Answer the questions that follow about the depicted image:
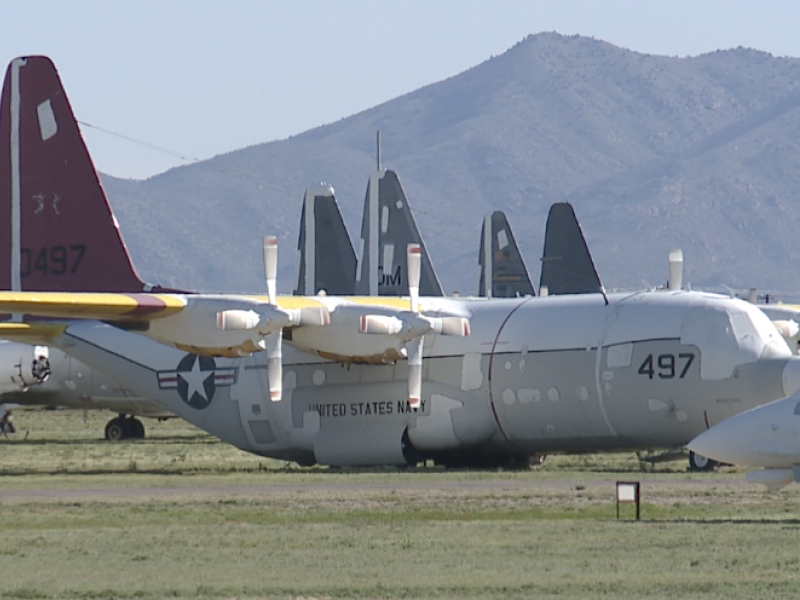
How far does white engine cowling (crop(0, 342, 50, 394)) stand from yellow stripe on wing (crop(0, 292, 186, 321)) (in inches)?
902

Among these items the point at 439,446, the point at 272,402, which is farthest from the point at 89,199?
the point at 439,446

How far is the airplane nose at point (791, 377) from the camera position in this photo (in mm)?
28234

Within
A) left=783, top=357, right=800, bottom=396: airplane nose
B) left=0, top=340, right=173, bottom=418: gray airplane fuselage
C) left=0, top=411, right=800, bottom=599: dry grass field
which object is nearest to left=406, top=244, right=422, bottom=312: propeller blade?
left=0, top=411, right=800, bottom=599: dry grass field

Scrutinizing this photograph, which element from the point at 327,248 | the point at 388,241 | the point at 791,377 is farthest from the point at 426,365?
the point at 327,248

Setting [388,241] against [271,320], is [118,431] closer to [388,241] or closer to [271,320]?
[388,241]

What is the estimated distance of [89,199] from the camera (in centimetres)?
3575

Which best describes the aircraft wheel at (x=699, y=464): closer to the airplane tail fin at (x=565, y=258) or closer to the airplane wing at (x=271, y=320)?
the airplane wing at (x=271, y=320)

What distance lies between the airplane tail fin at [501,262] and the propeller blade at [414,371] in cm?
2518

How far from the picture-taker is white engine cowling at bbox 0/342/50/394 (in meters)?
51.7

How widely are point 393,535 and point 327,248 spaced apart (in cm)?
2396

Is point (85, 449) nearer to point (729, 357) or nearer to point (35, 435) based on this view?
point (35, 435)

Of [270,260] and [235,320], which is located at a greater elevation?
[270,260]

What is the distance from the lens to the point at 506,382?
3078 cm

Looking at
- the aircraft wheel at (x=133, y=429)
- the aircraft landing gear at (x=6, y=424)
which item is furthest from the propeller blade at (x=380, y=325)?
the aircraft landing gear at (x=6, y=424)
